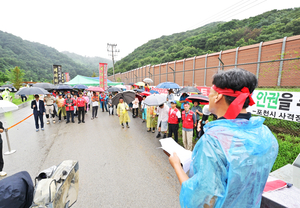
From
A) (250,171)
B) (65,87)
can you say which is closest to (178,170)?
(250,171)

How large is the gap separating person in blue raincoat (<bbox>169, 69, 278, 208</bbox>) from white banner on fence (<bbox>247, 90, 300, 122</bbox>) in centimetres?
466

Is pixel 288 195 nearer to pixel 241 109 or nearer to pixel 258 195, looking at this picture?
pixel 258 195

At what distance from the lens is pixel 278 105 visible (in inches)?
181

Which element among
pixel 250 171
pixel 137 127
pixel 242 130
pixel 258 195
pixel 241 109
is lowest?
pixel 137 127

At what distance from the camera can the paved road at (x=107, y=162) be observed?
3.06 m

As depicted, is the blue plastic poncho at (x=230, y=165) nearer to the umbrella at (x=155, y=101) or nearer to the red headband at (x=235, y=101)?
the red headband at (x=235, y=101)

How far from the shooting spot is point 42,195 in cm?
141

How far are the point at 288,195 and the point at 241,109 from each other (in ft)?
4.26

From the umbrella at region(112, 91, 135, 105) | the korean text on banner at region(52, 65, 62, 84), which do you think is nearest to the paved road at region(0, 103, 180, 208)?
the umbrella at region(112, 91, 135, 105)

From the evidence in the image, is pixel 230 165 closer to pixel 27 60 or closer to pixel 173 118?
pixel 173 118

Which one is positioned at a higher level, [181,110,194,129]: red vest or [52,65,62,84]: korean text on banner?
[52,65,62,84]: korean text on banner

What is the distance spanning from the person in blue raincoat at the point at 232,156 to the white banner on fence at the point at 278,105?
466 centimetres

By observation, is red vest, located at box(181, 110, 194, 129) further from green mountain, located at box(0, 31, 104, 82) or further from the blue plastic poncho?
green mountain, located at box(0, 31, 104, 82)

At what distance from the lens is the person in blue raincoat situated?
2.72 ft
